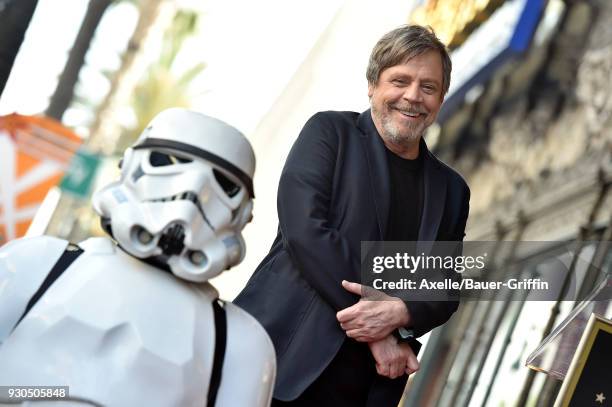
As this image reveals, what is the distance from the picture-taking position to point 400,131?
3.02 metres

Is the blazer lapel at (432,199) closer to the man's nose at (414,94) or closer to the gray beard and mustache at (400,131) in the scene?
the gray beard and mustache at (400,131)

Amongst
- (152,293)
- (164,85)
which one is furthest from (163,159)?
(164,85)

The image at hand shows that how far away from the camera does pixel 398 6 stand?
41.8ft

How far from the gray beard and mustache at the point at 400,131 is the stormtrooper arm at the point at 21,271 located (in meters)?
1.05

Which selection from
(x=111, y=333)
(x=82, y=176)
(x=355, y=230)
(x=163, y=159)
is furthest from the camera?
(x=82, y=176)

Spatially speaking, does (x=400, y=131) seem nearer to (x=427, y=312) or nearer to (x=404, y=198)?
(x=404, y=198)

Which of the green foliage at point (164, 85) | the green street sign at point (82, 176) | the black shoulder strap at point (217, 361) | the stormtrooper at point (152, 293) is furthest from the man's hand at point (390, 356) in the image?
the green foliage at point (164, 85)

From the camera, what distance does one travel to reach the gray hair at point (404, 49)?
2979mm

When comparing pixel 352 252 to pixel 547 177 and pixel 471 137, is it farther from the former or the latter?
pixel 471 137

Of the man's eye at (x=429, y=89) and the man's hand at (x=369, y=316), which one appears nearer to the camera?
the man's hand at (x=369, y=316)

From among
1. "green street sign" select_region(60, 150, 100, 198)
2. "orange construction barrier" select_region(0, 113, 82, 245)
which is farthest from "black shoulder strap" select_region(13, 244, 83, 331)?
"green street sign" select_region(60, 150, 100, 198)

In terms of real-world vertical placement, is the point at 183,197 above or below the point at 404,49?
below

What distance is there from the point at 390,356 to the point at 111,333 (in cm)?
89

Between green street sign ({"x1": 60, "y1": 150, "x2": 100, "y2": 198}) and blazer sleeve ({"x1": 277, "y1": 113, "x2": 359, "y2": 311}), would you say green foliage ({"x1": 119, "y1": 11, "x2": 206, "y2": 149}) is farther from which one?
blazer sleeve ({"x1": 277, "y1": 113, "x2": 359, "y2": 311})
